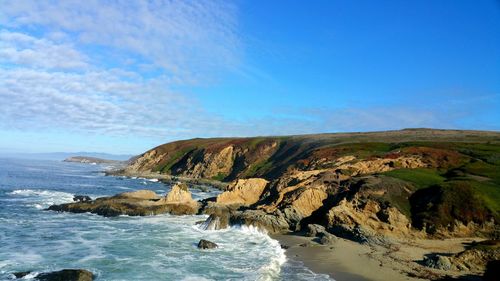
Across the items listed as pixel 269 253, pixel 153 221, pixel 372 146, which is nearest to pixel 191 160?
pixel 372 146

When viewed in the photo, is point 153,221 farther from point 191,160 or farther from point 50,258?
point 191,160

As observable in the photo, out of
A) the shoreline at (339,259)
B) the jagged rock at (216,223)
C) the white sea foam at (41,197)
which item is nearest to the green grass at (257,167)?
the white sea foam at (41,197)

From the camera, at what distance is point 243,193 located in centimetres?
4988

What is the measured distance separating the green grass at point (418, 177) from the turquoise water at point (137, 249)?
14443 mm

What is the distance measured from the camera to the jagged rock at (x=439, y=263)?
24.1m

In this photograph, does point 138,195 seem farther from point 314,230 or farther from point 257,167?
point 257,167

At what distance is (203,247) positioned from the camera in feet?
94.9

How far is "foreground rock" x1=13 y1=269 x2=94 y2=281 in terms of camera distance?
813 inches

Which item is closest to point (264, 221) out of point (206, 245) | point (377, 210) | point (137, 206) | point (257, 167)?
point (206, 245)

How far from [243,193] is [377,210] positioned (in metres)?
18.9

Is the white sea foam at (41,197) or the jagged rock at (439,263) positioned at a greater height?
the white sea foam at (41,197)

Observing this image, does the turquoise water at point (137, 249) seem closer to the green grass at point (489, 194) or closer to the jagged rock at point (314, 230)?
the jagged rock at point (314, 230)

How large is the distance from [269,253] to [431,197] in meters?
A: 15.3

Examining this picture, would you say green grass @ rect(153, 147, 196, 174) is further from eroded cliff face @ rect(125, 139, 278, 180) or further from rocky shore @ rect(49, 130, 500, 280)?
rocky shore @ rect(49, 130, 500, 280)
